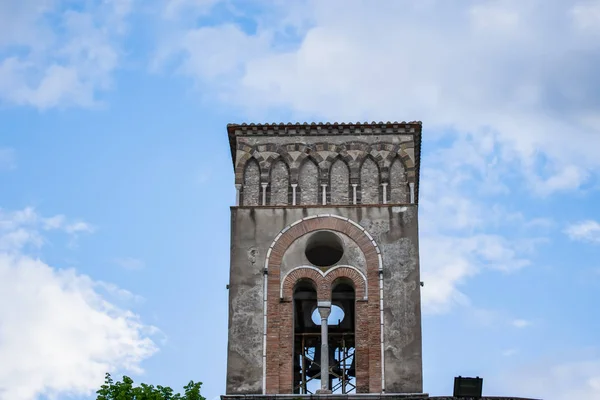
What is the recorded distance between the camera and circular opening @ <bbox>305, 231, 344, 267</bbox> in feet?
123

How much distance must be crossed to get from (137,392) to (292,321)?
13.7 ft

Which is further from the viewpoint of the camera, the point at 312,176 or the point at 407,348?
the point at 312,176

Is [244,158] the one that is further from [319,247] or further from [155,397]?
[155,397]

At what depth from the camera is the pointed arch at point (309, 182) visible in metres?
38.2

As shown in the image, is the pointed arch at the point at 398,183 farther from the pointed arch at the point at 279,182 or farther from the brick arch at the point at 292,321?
the pointed arch at the point at 279,182

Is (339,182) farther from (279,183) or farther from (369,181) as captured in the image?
(279,183)

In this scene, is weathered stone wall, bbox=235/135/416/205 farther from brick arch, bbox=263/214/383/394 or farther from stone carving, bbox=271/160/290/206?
brick arch, bbox=263/214/383/394

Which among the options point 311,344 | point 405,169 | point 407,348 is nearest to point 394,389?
point 407,348

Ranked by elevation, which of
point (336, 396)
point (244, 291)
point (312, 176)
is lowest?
point (336, 396)

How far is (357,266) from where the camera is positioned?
1459 inches

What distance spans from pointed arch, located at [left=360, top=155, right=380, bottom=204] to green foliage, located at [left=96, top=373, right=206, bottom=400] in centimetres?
659

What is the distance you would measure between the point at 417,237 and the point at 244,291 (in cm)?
456

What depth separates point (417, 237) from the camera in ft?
122

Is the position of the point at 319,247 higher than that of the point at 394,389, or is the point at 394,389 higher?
the point at 319,247
